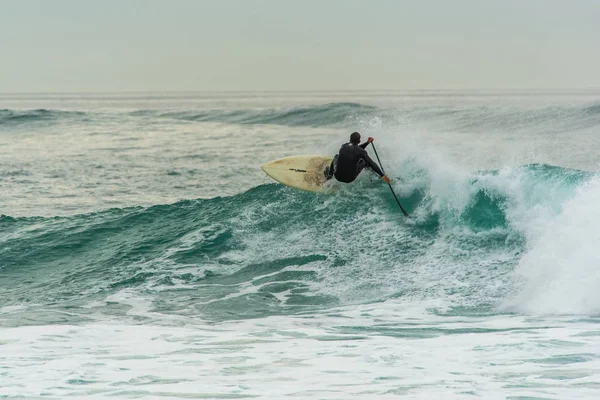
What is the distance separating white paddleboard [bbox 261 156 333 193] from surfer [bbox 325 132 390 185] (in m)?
0.65

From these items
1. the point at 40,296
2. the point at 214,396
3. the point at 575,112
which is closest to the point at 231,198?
the point at 40,296

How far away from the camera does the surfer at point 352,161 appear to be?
13.5 meters

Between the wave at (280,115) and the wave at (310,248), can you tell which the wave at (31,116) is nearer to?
the wave at (280,115)

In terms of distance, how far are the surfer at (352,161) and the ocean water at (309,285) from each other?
0.69m

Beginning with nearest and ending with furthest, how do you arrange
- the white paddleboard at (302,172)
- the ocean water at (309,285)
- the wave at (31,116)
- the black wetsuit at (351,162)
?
the ocean water at (309,285) < the black wetsuit at (351,162) < the white paddleboard at (302,172) < the wave at (31,116)

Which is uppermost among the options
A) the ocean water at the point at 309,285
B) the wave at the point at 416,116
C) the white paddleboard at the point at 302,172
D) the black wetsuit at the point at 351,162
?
the wave at the point at 416,116

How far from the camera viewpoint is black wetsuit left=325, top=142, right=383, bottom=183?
13.5 metres

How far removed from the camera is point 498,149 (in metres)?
27.4

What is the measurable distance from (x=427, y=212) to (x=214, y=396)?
8002 mm

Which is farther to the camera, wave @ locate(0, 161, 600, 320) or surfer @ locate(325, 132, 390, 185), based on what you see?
surfer @ locate(325, 132, 390, 185)

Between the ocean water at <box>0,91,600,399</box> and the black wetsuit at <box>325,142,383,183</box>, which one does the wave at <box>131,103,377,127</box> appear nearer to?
the ocean water at <box>0,91,600,399</box>

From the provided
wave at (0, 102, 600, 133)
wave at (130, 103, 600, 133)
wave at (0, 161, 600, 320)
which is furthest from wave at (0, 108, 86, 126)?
wave at (0, 161, 600, 320)

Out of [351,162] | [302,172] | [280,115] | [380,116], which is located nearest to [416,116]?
[380,116]

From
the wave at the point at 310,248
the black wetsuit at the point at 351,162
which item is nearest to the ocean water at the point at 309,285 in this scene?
the wave at the point at 310,248
